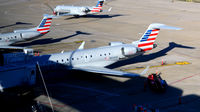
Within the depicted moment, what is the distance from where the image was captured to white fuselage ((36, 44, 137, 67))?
24359 millimetres

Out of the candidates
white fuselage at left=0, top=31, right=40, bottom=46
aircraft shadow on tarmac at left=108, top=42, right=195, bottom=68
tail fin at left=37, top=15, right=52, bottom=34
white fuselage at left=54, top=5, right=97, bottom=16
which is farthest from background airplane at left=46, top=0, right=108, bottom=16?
aircraft shadow on tarmac at left=108, top=42, right=195, bottom=68

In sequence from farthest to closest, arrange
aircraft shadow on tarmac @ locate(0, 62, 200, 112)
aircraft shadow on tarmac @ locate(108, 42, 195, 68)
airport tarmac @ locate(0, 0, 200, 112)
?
1. aircraft shadow on tarmac @ locate(108, 42, 195, 68)
2. airport tarmac @ locate(0, 0, 200, 112)
3. aircraft shadow on tarmac @ locate(0, 62, 200, 112)

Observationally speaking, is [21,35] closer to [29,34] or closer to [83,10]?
[29,34]

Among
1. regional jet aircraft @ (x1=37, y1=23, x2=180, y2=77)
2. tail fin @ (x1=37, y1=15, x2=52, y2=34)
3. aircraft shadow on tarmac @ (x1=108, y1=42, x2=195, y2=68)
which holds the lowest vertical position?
aircraft shadow on tarmac @ (x1=108, y1=42, x2=195, y2=68)

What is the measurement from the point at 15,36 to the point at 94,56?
51.7ft

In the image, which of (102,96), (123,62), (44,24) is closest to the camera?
(102,96)

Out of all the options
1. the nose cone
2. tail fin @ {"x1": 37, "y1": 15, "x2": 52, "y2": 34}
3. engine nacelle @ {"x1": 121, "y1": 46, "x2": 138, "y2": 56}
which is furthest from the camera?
tail fin @ {"x1": 37, "y1": 15, "x2": 52, "y2": 34}

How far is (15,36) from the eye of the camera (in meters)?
35.0

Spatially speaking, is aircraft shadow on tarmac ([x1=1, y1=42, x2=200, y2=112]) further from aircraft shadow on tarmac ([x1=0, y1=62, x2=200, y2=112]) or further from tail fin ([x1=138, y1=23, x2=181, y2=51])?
tail fin ([x1=138, y1=23, x2=181, y2=51])

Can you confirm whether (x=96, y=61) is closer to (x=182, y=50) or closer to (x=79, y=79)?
(x=79, y=79)

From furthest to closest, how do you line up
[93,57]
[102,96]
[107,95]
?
[93,57], [107,95], [102,96]

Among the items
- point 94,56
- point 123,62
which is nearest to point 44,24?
point 123,62

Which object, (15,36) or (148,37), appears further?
(15,36)

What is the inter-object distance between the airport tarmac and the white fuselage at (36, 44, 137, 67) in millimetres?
1596
